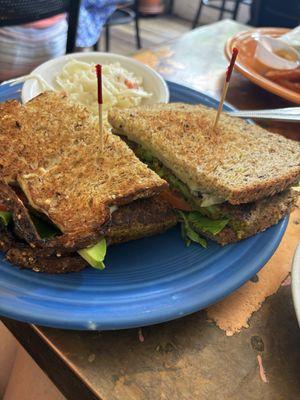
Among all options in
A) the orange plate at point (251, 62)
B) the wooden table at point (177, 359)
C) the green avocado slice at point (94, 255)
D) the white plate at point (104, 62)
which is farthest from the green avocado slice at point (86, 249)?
the orange plate at point (251, 62)

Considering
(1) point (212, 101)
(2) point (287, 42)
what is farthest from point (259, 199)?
(2) point (287, 42)

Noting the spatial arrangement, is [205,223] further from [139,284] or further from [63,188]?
[63,188]

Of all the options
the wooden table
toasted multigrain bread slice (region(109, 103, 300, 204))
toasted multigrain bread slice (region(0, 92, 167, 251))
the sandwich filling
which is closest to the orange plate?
toasted multigrain bread slice (region(109, 103, 300, 204))

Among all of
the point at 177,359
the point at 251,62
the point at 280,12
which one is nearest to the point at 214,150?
the point at 177,359

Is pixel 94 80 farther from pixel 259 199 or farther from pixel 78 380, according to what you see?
pixel 78 380

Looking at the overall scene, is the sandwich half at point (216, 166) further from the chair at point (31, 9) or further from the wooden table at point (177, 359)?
the chair at point (31, 9)

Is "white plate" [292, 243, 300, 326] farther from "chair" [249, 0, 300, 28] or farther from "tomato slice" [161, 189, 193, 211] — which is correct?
"chair" [249, 0, 300, 28]
